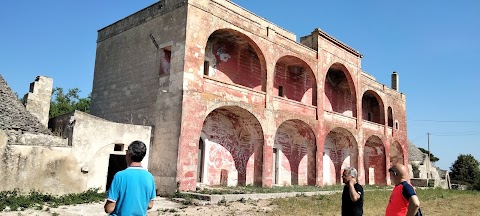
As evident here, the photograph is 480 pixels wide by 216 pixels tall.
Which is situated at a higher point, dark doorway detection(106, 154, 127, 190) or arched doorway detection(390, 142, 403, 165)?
arched doorway detection(390, 142, 403, 165)

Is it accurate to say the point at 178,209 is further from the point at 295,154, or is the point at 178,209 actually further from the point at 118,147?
the point at 295,154

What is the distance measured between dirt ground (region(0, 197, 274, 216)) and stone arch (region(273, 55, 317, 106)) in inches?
386

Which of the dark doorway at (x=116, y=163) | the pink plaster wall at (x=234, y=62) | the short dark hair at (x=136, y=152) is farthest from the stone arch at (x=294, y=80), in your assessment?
the short dark hair at (x=136, y=152)

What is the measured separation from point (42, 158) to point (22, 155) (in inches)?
22.6

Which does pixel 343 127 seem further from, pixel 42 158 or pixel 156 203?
pixel 42 158

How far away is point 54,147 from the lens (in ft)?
40.0

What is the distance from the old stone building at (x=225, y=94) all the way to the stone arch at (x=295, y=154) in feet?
0.19

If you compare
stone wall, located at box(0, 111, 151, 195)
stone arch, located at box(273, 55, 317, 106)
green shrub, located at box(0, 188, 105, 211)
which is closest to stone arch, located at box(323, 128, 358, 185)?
stone arch, located at box(273, 55, 317, 106)

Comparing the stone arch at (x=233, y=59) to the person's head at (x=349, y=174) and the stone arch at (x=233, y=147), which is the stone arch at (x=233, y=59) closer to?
the stone arch at (x=233, y=147)

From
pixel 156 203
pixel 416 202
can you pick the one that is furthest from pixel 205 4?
pixel 416 202

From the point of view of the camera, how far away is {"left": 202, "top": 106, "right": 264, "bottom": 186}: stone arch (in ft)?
58.8

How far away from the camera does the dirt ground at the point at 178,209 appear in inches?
383

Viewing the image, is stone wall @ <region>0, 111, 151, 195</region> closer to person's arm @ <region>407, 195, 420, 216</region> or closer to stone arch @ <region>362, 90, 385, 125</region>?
person's arm @ <region>407, 195, 420, 216</region>

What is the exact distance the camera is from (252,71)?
20281 mm
